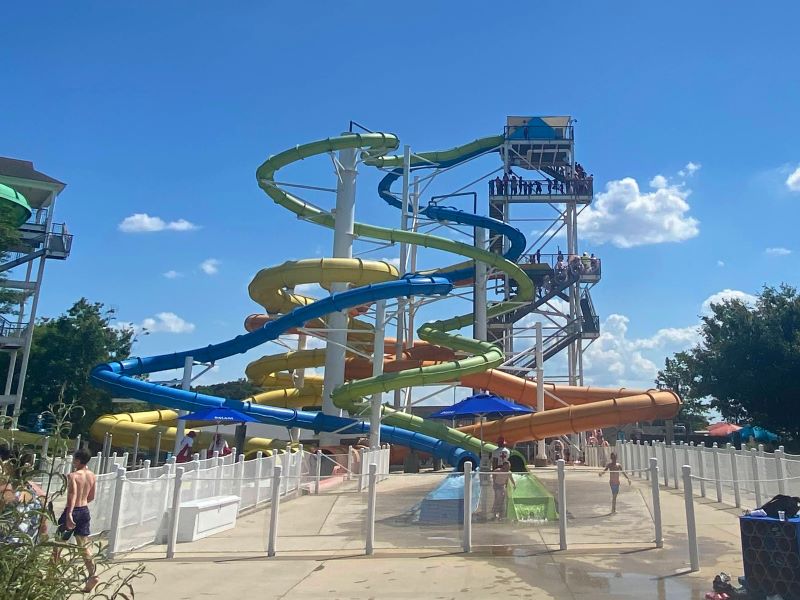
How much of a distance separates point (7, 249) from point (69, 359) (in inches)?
398

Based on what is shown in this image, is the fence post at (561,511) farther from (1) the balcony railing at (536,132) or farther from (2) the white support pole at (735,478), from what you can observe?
(1) the balcony railing at (536,132)

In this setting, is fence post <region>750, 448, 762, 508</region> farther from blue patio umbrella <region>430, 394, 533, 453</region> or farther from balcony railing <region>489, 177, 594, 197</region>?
balcony railing <region>489, 177, 594, 197</region>

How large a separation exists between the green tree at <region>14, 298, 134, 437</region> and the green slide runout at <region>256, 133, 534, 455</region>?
63.6 ft

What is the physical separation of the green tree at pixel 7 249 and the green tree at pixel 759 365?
A: 38.0m

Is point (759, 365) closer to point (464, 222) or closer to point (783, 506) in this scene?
point (464, 222)

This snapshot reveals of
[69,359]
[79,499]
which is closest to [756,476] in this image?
[79,499]

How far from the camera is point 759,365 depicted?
1330 inches

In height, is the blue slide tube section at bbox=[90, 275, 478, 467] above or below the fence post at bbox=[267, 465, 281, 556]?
above

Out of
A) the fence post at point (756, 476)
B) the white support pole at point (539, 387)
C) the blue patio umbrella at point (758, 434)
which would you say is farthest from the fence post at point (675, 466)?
the blue patio umbrella at point (758, 434)

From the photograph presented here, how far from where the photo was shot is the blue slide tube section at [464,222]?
33.2 meters

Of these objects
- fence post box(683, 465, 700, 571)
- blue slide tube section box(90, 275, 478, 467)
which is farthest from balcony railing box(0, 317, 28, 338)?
fence post box(683, 465, 700, 571)

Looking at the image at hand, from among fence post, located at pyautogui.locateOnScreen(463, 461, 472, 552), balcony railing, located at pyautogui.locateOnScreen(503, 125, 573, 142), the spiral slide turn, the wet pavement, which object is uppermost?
balcony railing, located at pyautogui.locateOnScreen(503, 125, 573, 142)

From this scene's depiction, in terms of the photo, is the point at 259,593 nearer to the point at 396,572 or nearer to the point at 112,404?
the point at 396,572

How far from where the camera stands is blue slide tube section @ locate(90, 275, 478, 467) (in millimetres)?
24109
